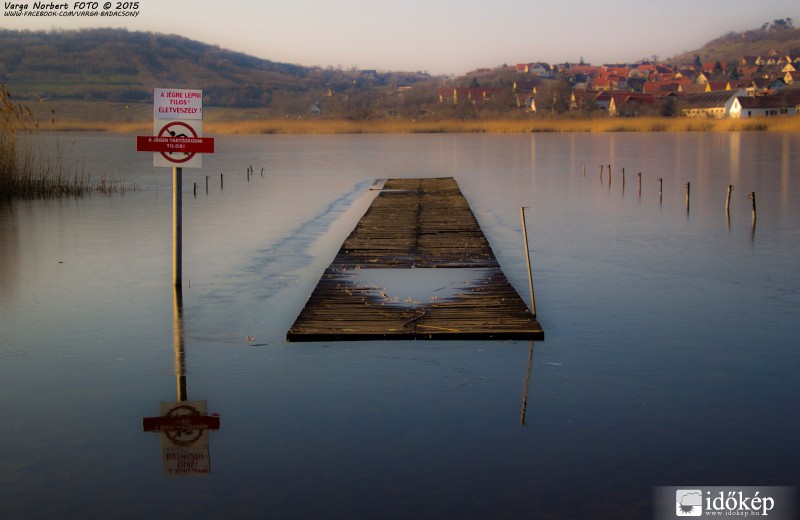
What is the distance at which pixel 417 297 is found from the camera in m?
9.20

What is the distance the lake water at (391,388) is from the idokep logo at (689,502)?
115mm

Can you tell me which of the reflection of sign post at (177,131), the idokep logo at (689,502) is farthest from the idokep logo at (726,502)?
the reflection of sign post at (177,131)

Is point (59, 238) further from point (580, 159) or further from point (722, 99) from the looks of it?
point (722, 99)

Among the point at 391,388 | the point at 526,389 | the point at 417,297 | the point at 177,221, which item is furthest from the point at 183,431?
the point at 177,221

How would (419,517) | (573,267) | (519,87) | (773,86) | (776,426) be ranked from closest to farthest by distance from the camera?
(419,517), (776,426), (573,267), (773,86), (519,87)

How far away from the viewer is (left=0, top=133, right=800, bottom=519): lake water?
471 centimetres

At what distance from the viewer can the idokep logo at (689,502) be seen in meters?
4.50

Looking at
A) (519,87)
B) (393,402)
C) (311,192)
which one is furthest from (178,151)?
(519,87)

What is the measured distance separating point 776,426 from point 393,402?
2.31m

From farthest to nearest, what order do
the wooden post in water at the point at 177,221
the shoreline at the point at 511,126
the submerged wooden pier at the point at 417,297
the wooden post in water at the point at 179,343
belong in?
the shoreline at the point at 511,126 → the wooden post in water at the point at 177,221 → the submerged wooden pier at the point at 417,297 → the wooden post in water at the point at 179,343

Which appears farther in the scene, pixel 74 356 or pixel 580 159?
pixel 580 159

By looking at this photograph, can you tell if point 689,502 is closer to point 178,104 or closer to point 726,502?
point 726,502

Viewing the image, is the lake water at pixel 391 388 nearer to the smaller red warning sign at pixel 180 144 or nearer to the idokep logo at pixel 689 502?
the idokep logo at pixel 689 502

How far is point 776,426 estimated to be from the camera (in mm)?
5613
